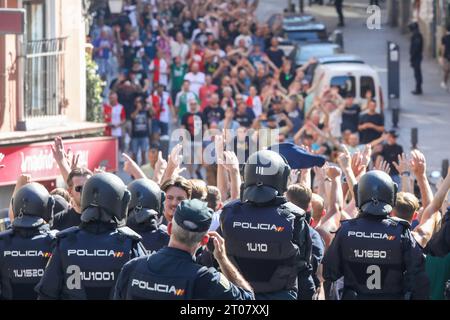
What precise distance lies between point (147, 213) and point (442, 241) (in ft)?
6.43

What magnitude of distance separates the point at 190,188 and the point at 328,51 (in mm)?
22360

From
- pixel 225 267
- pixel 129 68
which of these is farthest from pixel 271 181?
pixel 129 68

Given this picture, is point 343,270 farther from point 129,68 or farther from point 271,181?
point 129,68

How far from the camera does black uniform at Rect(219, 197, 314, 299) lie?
8.88m

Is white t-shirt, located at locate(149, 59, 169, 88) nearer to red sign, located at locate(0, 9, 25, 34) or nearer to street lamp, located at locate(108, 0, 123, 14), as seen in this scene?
street lamp, located at locate(108, 0, 123, 14)

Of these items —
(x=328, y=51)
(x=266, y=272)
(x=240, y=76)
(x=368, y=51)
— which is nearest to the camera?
(x=266, y=272)

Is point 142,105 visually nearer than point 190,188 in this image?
No

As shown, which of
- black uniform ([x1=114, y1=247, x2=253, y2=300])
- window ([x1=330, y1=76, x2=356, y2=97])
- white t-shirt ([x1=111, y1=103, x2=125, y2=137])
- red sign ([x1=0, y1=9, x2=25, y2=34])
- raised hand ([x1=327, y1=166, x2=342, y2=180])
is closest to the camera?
black uniform ([x1=114, y1=247, x2=253, y2=300])

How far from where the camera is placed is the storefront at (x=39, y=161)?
17.5 m

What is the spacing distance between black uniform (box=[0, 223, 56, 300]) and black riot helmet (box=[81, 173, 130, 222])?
0.53m

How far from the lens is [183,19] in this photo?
1367 inches

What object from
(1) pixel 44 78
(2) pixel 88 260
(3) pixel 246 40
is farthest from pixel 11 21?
(3) pixel 246 40

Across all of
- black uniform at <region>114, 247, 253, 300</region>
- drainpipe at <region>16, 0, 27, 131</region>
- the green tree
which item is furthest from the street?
black uniform at <region>114, 247, 253, 300</region>

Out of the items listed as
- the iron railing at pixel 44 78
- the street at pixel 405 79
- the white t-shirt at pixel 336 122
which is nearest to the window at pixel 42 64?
the iron railing at pixel 44 78
